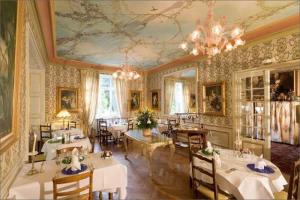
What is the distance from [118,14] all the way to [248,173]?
385 cm

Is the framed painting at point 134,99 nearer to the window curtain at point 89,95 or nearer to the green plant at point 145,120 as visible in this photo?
the window curtain at point 89,95

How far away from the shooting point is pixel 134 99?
1021cm

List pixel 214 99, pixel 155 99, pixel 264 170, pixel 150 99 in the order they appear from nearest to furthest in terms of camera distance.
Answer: pixel 264 170, pixel 214 99, pixel 155 99, pixel 150 99

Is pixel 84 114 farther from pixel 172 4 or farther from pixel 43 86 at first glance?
pixel 172 4

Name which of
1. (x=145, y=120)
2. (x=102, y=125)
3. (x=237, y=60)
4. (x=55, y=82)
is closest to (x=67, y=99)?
(x=55, y=82)

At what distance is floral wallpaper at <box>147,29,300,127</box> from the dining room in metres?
0.03

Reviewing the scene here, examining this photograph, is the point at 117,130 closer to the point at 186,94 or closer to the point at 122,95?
the point at 122,95

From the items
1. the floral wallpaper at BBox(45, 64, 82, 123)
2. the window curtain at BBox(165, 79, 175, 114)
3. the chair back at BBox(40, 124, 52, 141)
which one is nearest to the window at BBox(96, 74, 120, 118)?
the floral wallpaper at BBox(45, 64, 82, 123)

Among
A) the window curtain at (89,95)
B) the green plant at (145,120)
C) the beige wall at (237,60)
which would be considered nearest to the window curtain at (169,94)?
the beige wall at (237,60)

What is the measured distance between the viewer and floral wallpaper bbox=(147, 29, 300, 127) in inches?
181

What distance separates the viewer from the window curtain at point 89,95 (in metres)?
8.59

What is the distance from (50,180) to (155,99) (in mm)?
7953

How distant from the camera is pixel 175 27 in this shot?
4617 millimetres

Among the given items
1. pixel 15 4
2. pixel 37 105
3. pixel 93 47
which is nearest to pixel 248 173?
pixel 15 4
